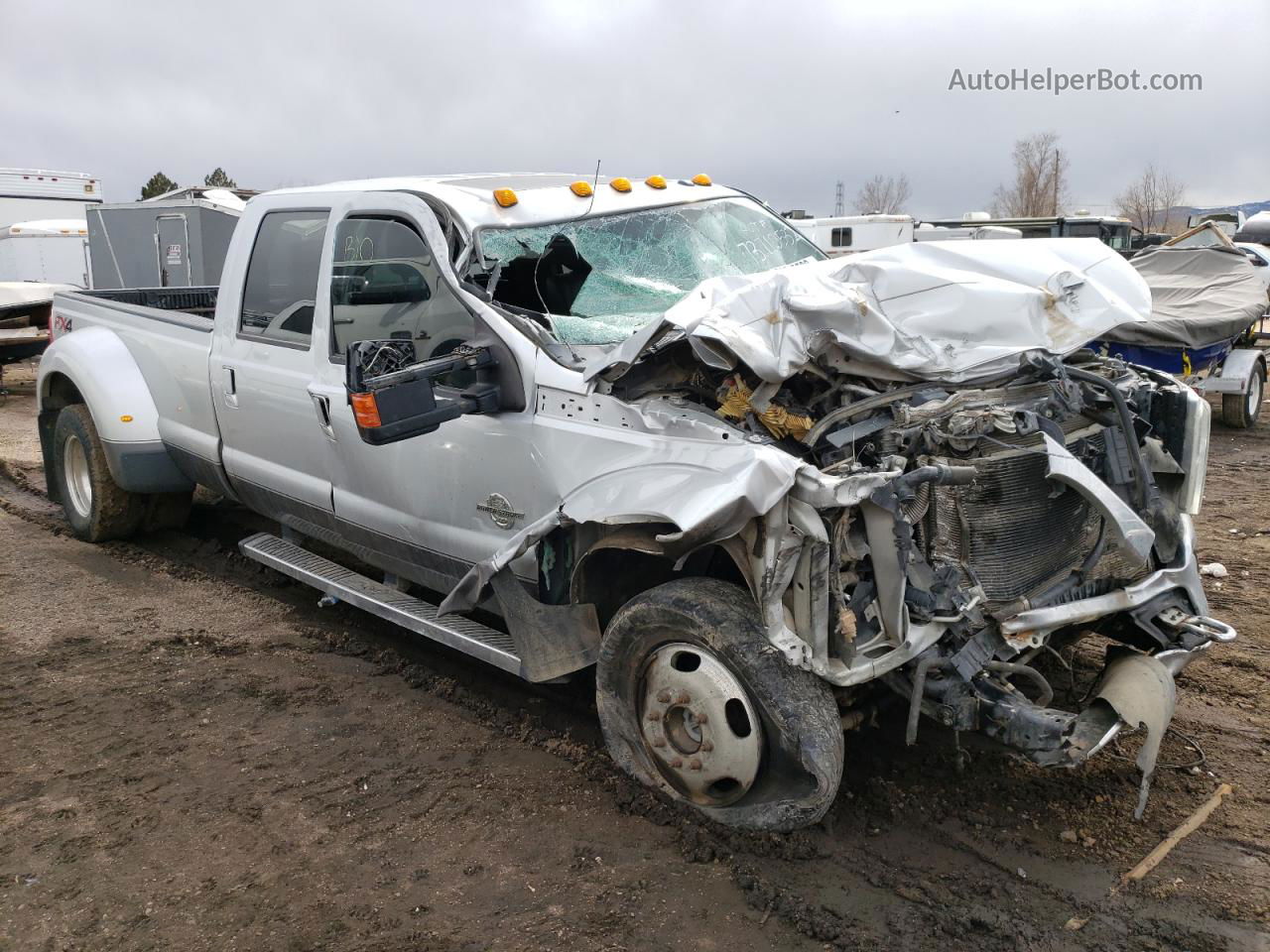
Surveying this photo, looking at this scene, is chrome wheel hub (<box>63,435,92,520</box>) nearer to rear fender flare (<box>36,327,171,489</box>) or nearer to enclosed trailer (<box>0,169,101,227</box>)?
rear fender flare (<box>36,327,171,489</box>)

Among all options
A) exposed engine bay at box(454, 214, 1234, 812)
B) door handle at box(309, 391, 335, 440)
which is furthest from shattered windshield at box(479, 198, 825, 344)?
door handle at box(309, 391, 335, 440)

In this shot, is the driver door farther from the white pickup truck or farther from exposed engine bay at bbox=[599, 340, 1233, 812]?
exposed engine bay at bbox=[599, 340, 1233, 812]

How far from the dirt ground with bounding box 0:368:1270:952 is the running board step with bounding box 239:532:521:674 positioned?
0.39 m

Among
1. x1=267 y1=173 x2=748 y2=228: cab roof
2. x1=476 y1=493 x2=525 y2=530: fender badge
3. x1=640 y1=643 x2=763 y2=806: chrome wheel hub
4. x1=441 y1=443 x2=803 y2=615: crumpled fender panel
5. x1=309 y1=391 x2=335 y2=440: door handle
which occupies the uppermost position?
x1=267 y1=173 x2=748 y2=228: cab roof

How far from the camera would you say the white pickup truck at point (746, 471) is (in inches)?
120

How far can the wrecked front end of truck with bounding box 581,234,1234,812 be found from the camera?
302 centimetres

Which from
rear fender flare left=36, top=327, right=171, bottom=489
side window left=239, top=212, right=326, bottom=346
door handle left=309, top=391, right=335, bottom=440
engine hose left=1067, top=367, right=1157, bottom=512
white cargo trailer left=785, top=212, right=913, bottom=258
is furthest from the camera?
white cargo trailer left=785, top=212, right=913, bottom=258

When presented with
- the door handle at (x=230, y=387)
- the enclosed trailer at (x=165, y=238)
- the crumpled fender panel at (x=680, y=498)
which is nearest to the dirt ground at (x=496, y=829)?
the crumpled fender panel at (x=680, y=498)

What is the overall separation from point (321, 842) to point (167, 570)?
133 inches

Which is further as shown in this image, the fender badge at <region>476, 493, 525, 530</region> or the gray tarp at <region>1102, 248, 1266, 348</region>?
the gray tarp at <region>1102, 248, 1266, 348</region>

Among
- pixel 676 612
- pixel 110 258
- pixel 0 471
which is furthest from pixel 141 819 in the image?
pixel 110 258

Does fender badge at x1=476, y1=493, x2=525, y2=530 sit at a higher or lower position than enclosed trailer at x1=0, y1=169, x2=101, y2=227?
lower

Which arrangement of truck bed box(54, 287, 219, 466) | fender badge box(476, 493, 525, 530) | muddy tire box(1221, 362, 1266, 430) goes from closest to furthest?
fender badge box(476, 493, 525, 530) → truck bed box(54, 287, 219, 466) → muddy tire box(1221, 362, 1266, 430)

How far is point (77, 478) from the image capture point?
22.0 ft
